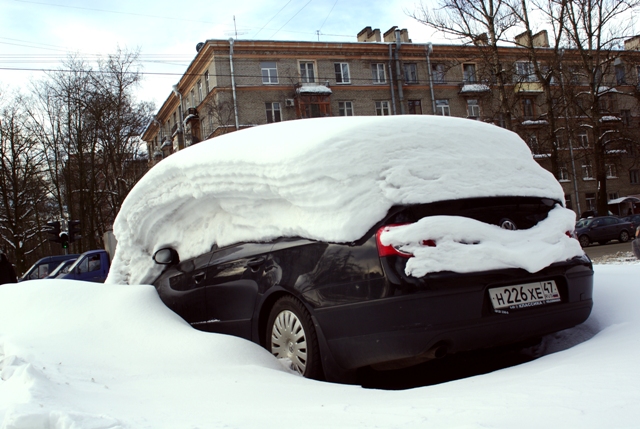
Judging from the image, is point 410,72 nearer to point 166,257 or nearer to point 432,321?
point 166,257

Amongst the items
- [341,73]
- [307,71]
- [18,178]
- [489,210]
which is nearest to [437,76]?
[341,73]

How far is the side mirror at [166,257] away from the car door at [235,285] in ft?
2.02

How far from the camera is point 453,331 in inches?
116

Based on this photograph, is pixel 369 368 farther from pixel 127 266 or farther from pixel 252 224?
pixel 127 266

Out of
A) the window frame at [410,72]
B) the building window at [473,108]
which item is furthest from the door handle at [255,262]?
the building window at [473,108]

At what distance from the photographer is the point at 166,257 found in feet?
15.5

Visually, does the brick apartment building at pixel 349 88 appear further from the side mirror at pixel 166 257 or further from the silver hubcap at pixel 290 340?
the silver hubcap at pixel 290 340

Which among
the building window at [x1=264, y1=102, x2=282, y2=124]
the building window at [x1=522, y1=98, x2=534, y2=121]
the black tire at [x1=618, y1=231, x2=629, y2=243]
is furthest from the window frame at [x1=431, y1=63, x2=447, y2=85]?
the black tire at [x1=618, y1=231, x2=629, y2=243]

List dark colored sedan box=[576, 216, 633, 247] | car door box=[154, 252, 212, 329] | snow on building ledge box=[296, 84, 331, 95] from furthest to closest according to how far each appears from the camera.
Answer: snow on building ledge box=[296, 84, 331, 95], dark colored sedan box=[576, 216, 633, 247], car door box=[154, 252, 212, 329]

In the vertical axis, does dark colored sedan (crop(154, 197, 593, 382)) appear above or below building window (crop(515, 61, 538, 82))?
below

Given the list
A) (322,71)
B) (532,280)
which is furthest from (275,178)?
(322,71)

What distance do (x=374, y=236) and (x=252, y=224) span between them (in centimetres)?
114

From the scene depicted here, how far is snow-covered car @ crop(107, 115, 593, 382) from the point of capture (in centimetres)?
294

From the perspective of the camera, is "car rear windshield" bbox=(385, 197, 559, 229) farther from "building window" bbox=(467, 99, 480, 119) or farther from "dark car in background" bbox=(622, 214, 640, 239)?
"building window" bbox=(467, 99, 480, 119)
